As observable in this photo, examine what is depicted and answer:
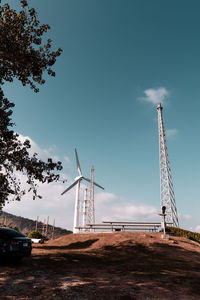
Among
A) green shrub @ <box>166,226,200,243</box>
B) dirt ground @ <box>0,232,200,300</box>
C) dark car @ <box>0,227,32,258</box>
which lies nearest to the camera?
dirt ground @ <box>0,232,200,300</box>

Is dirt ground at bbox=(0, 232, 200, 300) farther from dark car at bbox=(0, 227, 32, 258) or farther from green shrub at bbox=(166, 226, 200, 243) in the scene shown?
green shrub at bbox=(166, 226, 200, 243)

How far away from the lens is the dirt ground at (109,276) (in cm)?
720

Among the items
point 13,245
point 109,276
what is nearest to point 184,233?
point 109,276

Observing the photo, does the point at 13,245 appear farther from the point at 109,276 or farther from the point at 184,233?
the point at 184,233

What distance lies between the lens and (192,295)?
7.31 metres

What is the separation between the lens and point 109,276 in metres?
9.49

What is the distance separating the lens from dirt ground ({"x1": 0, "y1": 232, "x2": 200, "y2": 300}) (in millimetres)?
7195

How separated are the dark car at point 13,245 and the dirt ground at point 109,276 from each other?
59cm

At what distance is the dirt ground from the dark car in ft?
1.93

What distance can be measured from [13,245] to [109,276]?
16.2 feet

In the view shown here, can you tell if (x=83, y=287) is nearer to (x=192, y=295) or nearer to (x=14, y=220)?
(x=192, y=295)

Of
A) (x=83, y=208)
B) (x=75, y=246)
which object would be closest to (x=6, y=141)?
(x=75, y=246)

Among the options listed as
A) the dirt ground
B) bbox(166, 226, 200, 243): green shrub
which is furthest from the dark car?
bbox(166, 226, 200, 243): green shrub

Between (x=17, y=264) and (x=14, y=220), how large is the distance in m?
97.7
